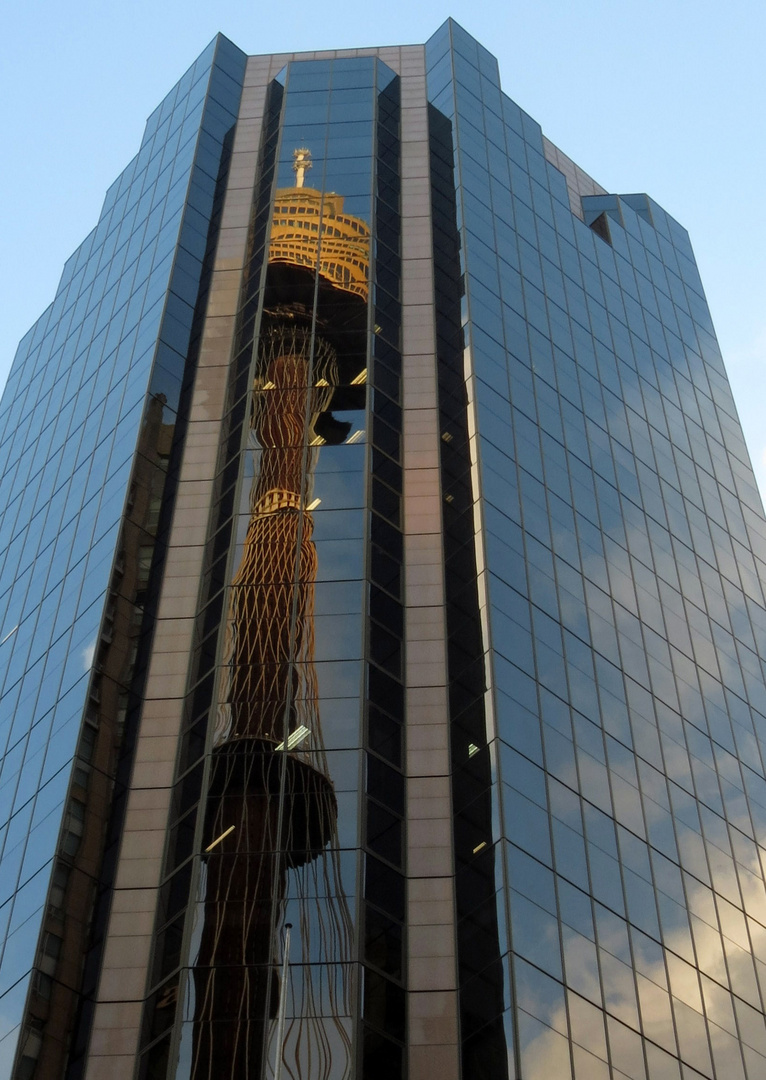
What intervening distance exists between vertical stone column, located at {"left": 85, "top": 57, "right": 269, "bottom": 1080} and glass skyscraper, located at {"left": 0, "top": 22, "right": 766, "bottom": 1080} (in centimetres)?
12

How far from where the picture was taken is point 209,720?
44438 millimetres

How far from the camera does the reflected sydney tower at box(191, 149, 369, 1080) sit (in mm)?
38156

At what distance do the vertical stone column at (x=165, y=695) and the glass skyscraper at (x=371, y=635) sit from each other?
0.12m

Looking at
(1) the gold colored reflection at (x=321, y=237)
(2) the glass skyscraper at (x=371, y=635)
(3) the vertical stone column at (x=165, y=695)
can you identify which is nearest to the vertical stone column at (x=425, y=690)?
(2) the glass skyscraper at (x=371, y=635)

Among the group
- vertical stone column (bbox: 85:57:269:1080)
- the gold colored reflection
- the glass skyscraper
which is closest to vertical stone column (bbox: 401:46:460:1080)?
the glass skyscraper

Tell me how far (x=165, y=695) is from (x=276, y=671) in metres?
4.10

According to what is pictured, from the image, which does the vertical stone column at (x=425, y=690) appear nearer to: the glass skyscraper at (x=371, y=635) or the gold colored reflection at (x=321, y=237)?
the glass skyscraper at (x=371, y=635)

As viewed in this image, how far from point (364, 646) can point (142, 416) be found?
15.4 metres

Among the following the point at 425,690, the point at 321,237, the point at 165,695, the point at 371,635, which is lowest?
the point at 425,690

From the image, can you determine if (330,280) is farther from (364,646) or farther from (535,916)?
(535,916)

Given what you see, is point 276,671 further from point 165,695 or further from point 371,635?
point 165,695

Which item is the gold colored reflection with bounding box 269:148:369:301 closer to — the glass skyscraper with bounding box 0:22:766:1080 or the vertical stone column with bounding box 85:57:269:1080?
the glass skyscraper with bounding box 0:22:766:1080

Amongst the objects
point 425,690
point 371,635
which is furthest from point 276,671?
point 425,690

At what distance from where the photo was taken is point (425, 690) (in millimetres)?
45625
